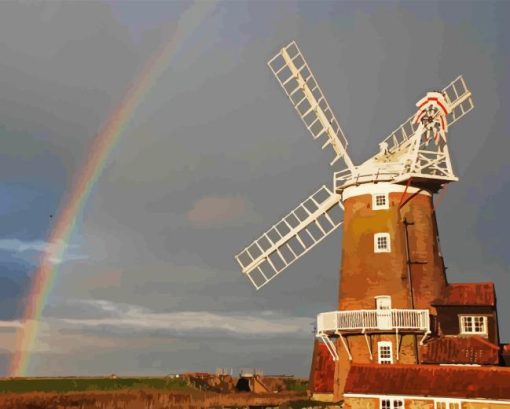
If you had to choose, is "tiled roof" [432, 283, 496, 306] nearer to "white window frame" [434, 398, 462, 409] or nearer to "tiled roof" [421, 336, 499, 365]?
"tiled roof" [421, 336, 499, 365]

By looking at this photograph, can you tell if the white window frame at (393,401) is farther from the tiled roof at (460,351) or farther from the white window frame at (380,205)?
the white window frame at (380,205)

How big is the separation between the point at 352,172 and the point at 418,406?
53.0 feet

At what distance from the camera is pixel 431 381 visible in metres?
33.9

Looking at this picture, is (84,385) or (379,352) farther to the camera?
(84,385)

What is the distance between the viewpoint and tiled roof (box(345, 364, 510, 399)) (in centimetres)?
3241

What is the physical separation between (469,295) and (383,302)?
5.06m

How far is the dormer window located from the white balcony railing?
7.94 feet

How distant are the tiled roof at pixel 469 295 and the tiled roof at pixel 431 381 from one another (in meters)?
5.35

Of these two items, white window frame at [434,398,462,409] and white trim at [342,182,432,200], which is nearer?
white window frame at [434,398,462,409]

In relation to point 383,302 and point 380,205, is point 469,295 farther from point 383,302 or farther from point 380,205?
point 380,205

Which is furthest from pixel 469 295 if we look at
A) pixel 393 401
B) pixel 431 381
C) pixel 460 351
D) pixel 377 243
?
pixel 393 401

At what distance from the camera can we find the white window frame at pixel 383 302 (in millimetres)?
39719

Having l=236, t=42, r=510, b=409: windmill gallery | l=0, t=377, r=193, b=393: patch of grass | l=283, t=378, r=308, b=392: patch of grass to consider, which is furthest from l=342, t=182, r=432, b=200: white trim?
l=283, t=378, r=308, b=392: patch of grass

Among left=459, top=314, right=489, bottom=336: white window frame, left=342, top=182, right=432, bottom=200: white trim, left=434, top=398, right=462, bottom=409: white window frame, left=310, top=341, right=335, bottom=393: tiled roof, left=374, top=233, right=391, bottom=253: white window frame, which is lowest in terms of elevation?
left=434, top=398, right=462, bottom=409: white window frame
